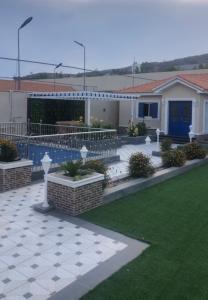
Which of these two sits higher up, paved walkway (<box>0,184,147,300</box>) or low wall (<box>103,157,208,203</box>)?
low wall (<box>103,157,208,203</box>)

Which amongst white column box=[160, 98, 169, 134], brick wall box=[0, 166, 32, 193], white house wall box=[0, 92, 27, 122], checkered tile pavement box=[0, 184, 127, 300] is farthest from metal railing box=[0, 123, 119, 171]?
white column box=[160, 98, 169, 134]

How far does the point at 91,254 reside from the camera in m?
7.53

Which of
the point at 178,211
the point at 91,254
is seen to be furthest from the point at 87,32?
the point at 91,254

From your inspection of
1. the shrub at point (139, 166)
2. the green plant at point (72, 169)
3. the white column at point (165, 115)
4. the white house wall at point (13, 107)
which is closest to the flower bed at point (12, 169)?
the green plant at point (72, 169)

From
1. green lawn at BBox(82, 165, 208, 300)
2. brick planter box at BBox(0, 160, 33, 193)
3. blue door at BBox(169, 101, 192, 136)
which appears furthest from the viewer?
blue door at BBox(169, 101, 192, 136)

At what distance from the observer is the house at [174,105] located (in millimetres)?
23531

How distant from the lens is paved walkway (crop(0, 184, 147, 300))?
20.7 ft

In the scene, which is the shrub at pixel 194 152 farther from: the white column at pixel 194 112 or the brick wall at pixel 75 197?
the brick wall at pixel 75 197

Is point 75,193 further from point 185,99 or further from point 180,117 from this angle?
point 180,117

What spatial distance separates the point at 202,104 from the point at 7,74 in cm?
1387

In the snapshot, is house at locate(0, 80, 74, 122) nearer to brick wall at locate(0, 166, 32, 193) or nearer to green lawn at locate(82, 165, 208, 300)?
brick wall at locate(0, 166, 32, 193)

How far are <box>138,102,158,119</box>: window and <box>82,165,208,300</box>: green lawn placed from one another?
45.6ft

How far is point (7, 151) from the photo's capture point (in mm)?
12273

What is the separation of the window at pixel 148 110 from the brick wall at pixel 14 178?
1553 cm
